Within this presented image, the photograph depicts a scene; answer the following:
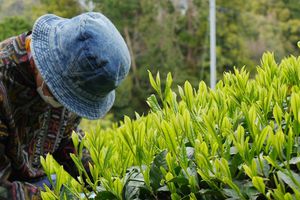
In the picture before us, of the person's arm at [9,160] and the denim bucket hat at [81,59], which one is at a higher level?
the denim bucket hat at [81,59]

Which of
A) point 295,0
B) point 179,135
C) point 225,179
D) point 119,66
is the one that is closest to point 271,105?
point 179,135

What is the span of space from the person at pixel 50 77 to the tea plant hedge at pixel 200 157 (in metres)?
0.34

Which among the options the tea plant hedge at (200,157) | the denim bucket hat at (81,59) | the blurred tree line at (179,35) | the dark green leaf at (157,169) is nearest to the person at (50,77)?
the denim bucket hat at (81,59)

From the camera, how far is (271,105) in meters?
1.38

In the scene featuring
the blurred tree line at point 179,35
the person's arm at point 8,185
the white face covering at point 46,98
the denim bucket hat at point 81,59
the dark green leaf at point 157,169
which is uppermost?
the denim bucket hat at point 81,59

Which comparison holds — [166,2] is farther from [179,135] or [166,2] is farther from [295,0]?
[179,135]

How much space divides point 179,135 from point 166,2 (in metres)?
18.2

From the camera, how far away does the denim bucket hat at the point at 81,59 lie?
168cm

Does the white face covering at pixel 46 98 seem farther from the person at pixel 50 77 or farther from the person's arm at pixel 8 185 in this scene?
the person's arm at pixel 8 185

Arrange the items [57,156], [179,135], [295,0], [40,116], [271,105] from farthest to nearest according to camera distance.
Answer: [295,0]
[57,156]
[40,116]
[271,105]
[179,135]

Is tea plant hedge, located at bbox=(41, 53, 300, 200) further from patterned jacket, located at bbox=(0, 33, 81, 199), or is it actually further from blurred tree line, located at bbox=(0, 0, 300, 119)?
blurred tree line, located at bbox=(0, 0, 300, 119)

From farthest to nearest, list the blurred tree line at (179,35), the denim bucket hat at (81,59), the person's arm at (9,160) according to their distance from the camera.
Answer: the blurred tree line at (179,35) < the person's arm at (9,160) < the denim bucket hat at (81,59)

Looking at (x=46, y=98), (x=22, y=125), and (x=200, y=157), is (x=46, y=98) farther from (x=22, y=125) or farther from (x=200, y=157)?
(x=200, y=157)

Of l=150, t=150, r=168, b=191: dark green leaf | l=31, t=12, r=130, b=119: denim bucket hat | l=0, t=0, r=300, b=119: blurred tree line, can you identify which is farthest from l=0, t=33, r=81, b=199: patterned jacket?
l=0, t=0, r=300, b=119: blurred tree line
